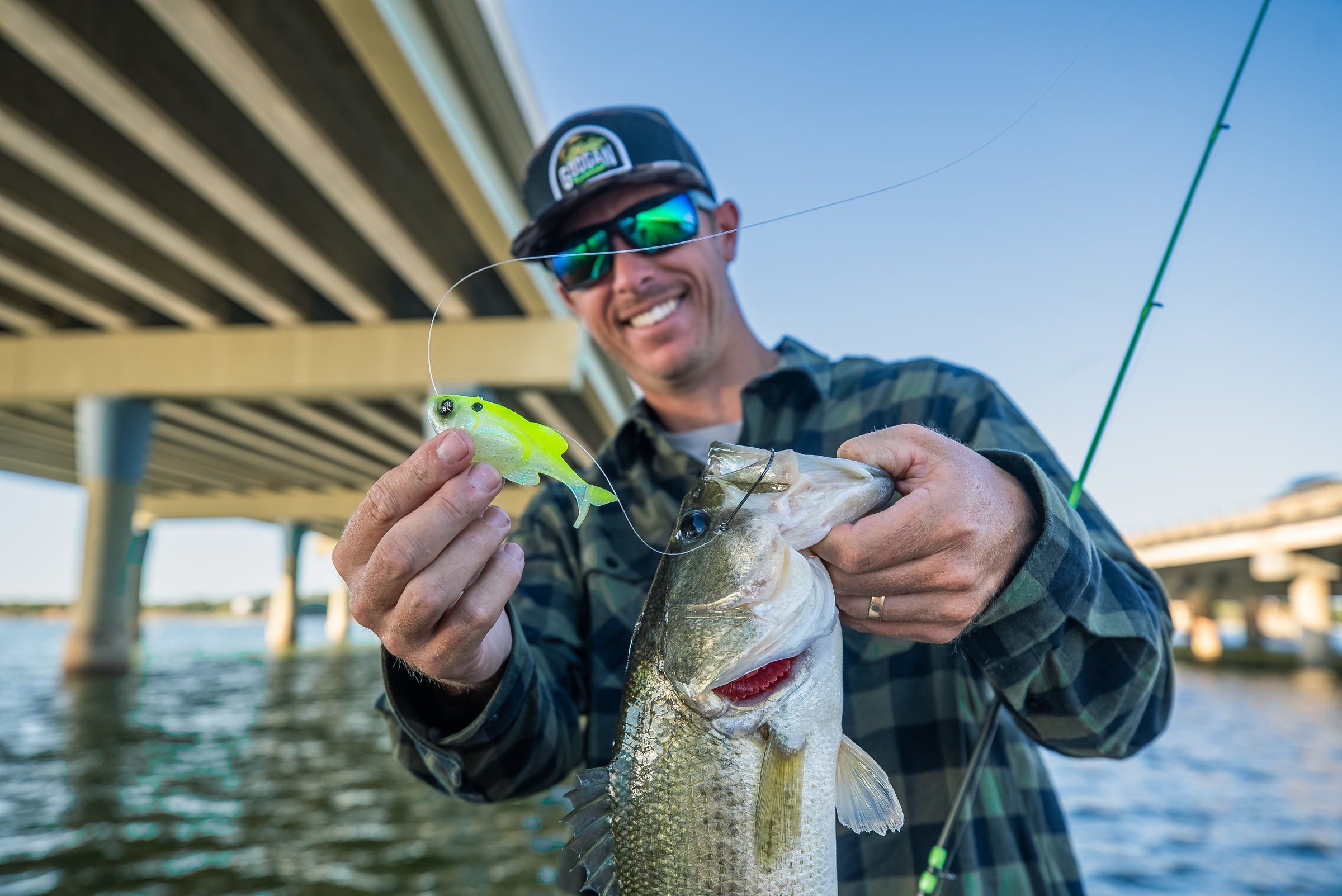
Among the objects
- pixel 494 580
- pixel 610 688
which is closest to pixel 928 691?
pixel 610 688

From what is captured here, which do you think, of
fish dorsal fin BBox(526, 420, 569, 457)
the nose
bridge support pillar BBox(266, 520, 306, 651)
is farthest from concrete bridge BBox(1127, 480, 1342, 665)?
bridge support pillar BBox(266, 520, 306, 651)

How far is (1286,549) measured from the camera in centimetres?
2850

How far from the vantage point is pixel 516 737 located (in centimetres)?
219

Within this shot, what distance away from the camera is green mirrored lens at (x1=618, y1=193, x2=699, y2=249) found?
121 inches

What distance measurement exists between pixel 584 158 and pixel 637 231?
33 centimetres

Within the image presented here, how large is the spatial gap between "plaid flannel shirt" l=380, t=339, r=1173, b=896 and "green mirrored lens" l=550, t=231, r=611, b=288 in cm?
59

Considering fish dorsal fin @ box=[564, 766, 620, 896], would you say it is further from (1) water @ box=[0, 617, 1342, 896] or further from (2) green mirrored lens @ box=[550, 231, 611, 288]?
(2) green mirrored lens @ box=[550, 231, 611, 288]

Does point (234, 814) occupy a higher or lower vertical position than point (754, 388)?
lower

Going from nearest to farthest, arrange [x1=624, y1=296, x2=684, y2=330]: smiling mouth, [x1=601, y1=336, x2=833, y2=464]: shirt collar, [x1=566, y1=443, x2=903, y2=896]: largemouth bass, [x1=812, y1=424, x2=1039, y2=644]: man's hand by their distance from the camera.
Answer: [x1=812, y1=424, x2=1039, y2=644]: man's hand → [x1=566, y1=443, x2=903, y2=896]: largemouth bass → [x1=601, y1=336, x2=833, y2=464]: shirt collar → [x1=624, y1=296, x2=684, y2=330]: smiling mouth

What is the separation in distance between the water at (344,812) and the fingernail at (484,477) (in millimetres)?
2398

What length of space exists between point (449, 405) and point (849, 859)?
1.57m

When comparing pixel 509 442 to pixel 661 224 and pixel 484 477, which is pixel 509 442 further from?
pixel 661 224

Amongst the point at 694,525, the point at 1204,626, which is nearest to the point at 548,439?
the point at 694,525

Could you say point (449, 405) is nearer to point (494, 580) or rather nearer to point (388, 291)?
point (494, 580)
